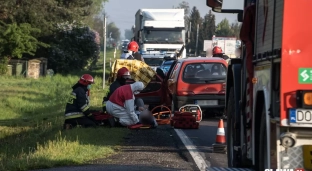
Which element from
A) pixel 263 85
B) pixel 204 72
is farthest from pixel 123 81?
pixel 263 85

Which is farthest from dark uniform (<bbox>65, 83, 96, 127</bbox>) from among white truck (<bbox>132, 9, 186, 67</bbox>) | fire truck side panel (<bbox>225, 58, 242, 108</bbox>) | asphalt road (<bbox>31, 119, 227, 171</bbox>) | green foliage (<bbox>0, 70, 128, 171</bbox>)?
white truck (<bbox>132, 9, 186, 67</bbox>)

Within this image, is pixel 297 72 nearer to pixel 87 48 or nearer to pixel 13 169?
pixel 13 169

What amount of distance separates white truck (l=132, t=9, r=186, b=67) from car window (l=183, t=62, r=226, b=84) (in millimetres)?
21322

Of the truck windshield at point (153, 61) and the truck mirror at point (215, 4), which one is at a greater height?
the truck mirror at point (215, 4)

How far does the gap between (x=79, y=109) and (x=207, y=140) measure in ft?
11.1

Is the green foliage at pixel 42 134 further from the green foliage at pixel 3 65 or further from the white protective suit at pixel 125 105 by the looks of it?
the green foliage at pixel 3 65

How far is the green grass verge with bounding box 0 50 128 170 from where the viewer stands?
12.5m

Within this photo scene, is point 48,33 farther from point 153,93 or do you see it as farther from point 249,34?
point 249,34

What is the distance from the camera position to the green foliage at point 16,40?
53.1 meters

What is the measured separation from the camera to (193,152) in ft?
44.6

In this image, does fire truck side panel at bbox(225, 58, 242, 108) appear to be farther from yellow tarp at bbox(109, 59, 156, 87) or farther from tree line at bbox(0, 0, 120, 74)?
tree line at bbox(0, 0, 120, 74)

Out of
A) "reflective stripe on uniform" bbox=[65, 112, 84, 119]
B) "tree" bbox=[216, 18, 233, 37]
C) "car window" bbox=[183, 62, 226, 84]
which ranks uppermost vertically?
"tree" bbox=[216, 18, 233, 37]

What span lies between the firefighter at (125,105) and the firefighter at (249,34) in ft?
27.0

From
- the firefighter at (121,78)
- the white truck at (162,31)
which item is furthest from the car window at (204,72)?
the white truck at (162,31)
